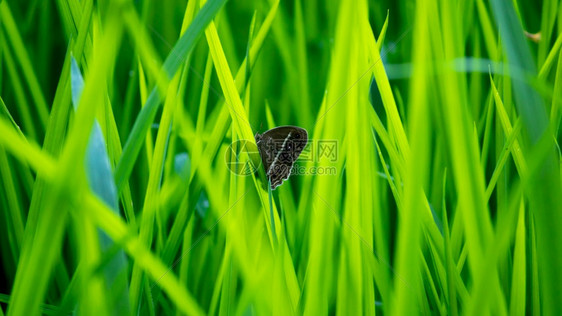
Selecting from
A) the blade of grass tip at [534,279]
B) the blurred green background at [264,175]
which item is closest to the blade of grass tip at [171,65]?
the blurred green background at [264,175]

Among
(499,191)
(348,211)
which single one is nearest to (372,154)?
(348,211)

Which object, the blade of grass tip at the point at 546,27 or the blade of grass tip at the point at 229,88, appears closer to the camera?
the blade of grass tip at the point at 229,88

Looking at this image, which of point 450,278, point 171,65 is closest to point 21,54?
point 171,65

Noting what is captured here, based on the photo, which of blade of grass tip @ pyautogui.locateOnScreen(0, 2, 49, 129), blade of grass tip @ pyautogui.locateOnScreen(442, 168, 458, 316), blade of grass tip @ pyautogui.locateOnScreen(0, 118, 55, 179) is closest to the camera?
blade of grass tip @ pyautogui.locateOnScreen(0, 118, 55, 179)

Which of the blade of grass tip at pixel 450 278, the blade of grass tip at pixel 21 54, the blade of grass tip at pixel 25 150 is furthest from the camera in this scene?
the blade of grass tip at pixel 21 54

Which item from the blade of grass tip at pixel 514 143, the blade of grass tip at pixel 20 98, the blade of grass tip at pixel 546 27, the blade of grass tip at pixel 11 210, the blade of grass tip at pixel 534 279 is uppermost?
the blade of grass tip at pixel 546 27

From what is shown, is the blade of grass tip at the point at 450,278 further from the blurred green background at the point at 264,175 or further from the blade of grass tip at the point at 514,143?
the blade of grass tip at the point at 514,143

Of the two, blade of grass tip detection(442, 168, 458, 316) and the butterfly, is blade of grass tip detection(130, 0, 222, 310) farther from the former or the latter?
blade of grass tip detection(442, 168, 458, 316)

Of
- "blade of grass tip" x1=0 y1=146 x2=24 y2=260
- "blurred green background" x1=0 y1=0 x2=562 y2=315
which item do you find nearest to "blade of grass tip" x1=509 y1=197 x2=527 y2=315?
"blurred green background" x1=0 y1=0 x2=562 y2=315
